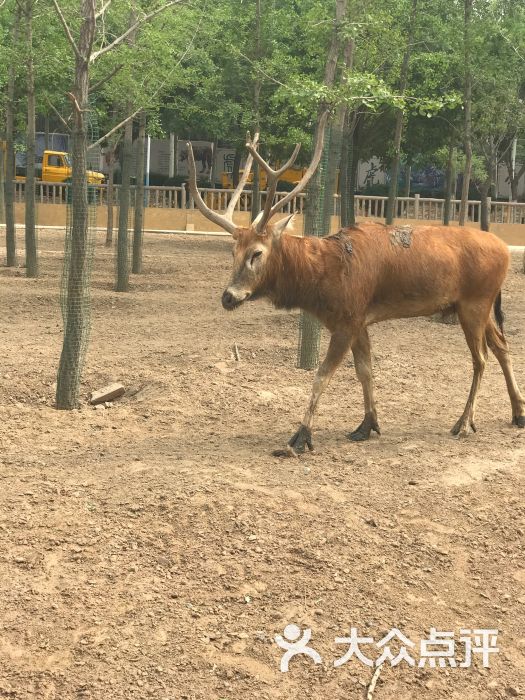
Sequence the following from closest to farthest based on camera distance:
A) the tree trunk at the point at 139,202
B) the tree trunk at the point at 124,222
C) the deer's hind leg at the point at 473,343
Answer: the deer's hind leg at the point at 473,343 → the tree trunk at the point at 124,222 → the tree trunk at the point at 139,202

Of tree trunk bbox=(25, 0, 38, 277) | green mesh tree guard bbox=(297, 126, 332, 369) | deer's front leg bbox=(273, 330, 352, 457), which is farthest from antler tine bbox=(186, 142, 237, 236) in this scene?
tree trunk bbox=(25, 0, 38, 277)

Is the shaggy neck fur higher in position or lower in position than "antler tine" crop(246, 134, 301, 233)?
lower

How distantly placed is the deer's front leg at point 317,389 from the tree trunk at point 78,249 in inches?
81.6

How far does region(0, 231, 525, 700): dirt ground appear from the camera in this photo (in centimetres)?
436

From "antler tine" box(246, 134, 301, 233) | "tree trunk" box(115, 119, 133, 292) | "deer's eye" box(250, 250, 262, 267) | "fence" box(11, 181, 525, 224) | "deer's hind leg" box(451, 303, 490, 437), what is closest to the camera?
"antler tine" box(246, 134, 301, 233)

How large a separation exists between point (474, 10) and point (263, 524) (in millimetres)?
14593

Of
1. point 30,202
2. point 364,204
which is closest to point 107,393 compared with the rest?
point 30,202

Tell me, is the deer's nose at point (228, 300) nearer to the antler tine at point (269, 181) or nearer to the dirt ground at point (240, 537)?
the antler tine at point (269, 181)

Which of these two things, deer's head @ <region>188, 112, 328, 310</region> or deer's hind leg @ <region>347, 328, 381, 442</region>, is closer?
deer's head @ <region>188, 112, 328, 310</region>

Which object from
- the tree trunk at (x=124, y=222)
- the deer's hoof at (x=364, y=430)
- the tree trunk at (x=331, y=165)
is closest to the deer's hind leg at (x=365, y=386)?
the deer's hoof at (x=364, y=430)

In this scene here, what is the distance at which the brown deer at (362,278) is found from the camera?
6.53 metres

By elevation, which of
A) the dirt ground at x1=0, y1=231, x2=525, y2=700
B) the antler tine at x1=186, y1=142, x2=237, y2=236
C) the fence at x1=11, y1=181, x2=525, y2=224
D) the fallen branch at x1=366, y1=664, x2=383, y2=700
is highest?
the antler tine at x1=186, y1=142, x2=237, y2=236

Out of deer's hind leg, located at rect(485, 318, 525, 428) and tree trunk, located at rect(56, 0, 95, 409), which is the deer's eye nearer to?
tree trunk, located at rect(56, 0, 95, 409)

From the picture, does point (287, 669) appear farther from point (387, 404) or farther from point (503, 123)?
point (503, 123)
